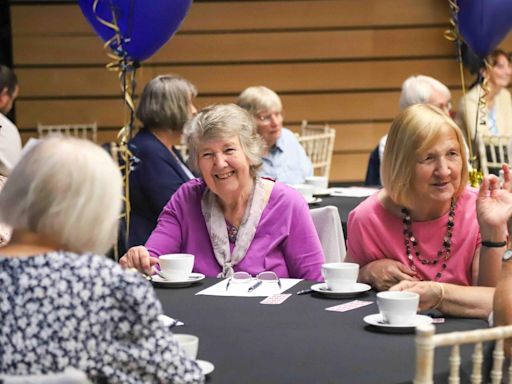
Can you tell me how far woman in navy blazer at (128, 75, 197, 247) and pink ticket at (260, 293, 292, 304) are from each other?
1.77m

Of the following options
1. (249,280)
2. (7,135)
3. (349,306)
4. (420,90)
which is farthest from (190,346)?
(420,90)

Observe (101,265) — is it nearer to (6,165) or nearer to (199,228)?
(199,228)

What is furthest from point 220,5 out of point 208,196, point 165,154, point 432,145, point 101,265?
point 101,265

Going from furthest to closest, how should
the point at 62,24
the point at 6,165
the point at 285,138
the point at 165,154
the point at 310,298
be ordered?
the point at 62,24
the point at 285,138
the point at 165,154
the point at 6,165
the point at 310,298

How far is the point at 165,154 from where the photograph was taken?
445cm

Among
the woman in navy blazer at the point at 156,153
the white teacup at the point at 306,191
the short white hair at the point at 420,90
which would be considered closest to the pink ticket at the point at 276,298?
the woman in navy blazer at the point at 156,153

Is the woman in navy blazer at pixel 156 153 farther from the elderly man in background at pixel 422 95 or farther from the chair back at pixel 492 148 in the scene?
the chair back at pixel 492 148

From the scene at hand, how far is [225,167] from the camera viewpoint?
3.09 meters

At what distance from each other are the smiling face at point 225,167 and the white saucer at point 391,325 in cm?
104

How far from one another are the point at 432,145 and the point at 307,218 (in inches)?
26.6

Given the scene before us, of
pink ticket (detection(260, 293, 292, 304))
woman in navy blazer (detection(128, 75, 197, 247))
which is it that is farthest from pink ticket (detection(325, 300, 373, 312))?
woman in navy blazer (detection(128, 75, 197, 247))

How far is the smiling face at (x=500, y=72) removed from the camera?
7.04 m

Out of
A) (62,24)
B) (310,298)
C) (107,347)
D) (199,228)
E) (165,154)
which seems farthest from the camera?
(62,24)

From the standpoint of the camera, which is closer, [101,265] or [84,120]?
[101,265]
